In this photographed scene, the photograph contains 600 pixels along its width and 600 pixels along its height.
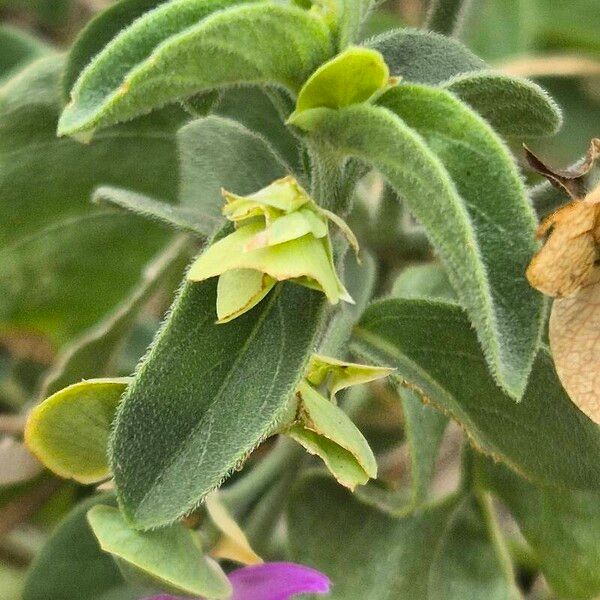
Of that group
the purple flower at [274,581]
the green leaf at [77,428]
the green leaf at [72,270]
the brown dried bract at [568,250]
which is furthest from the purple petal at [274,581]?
the green leaf at [72,270]

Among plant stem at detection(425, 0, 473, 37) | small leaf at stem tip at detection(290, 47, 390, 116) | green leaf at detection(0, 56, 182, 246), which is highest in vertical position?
small leaf at stem tip at detection(290, 47, 390, 116)

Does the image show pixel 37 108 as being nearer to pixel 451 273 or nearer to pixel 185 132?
pixel 185 132

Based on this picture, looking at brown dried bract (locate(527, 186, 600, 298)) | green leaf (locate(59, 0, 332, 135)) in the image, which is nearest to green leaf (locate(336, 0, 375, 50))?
green leaf (locate(59, 0, 332, 135))

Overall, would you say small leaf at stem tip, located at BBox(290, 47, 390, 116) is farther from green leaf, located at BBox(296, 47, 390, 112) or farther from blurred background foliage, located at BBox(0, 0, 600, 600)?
blurred background foliage, located at BBox(0, 0, 600, 600)

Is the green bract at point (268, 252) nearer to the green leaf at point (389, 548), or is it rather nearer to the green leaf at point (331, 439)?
the green leaf at point (331, 439)

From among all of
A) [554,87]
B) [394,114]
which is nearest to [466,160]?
[394,114]

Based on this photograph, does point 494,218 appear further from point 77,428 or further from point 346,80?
point 77,428
